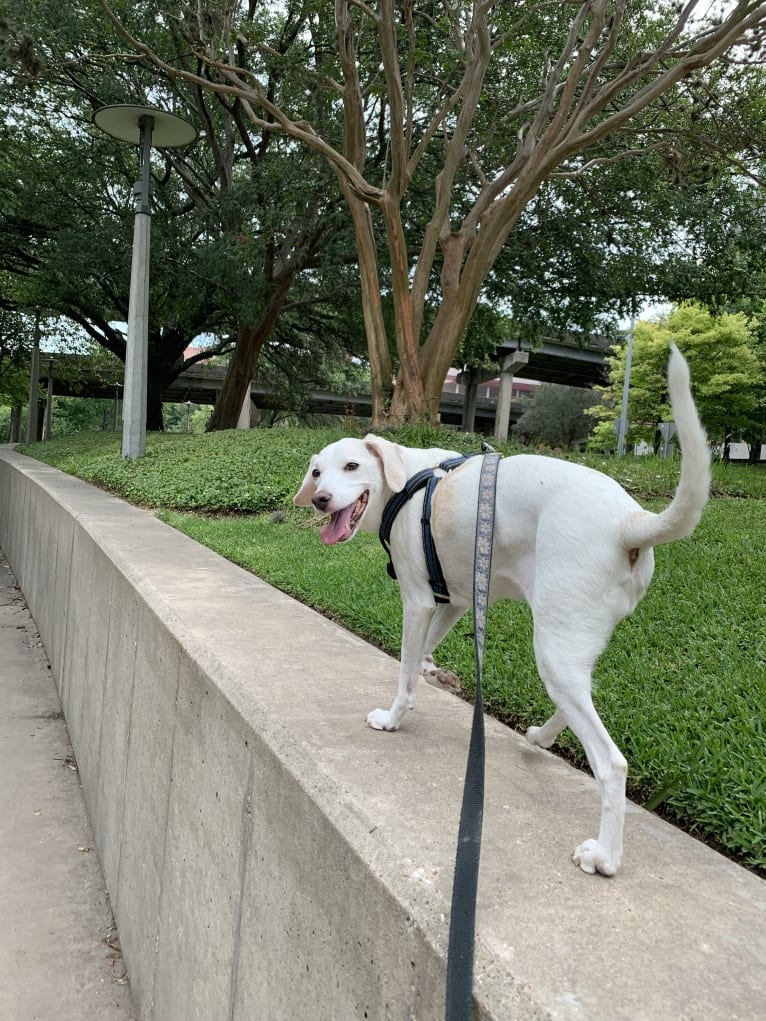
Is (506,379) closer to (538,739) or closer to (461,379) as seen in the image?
(461,379)

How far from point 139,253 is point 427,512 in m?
11.2

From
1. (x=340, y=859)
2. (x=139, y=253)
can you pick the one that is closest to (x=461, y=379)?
(x=139, y=253)

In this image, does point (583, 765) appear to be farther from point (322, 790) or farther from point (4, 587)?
point (4, 587)

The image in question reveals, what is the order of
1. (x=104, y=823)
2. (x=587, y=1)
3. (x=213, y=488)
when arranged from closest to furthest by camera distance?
(x=104, y=823), (x=587, y=1), (x=213, y=488)

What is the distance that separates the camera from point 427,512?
83.0 inches

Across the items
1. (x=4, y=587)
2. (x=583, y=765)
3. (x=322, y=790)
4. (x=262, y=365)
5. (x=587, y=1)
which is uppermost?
(x=587, y=1)

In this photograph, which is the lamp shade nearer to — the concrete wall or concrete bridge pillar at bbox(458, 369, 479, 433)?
the concrete wall

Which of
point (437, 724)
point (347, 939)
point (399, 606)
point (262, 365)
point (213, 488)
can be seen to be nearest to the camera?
point (347, 939)

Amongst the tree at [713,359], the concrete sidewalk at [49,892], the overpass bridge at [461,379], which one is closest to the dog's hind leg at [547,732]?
the concrete sidewalk at [49,892]

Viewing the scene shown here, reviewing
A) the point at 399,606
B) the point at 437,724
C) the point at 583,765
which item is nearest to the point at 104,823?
the point at 399,606

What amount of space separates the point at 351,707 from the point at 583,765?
85cm

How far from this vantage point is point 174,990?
8.66 ft

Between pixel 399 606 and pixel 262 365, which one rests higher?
pixel 262 365

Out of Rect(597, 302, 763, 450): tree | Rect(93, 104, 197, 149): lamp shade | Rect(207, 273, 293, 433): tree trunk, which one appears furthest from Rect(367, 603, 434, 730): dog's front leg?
Rect(597, 302, 763, 450): tree
